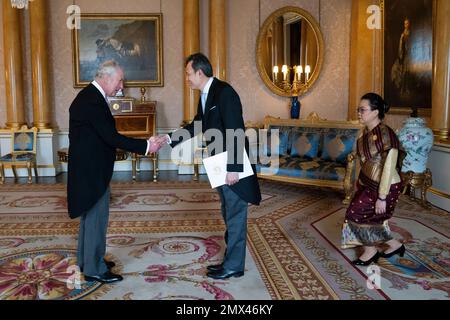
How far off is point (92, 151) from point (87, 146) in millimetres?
49

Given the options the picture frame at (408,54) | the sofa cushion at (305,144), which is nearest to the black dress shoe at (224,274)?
the sofa cushion at (305,144)

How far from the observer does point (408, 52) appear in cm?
695

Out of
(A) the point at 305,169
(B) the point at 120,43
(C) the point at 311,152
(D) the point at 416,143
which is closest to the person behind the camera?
(D) the point at 416,143

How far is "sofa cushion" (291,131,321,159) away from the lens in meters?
6.86

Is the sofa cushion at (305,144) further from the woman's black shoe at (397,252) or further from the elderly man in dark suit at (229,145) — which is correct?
the elderly man in dark suit at (229,145)

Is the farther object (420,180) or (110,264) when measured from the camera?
(420,180)

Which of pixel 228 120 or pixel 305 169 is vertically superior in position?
pixel 228 120

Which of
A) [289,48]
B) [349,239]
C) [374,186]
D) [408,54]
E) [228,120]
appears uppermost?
[289,48]

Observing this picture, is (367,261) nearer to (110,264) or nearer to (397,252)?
(397,252)

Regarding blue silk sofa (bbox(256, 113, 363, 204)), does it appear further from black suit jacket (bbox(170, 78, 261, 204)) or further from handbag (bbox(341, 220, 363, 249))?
black suit jacket (bbox(170, 78, 261, 204))

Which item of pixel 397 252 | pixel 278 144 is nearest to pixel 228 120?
pixel 397 252

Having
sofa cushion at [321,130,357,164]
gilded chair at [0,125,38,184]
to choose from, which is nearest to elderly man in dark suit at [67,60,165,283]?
sofa cushion at [321,130,357,164]

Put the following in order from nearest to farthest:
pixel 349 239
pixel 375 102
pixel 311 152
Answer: pixel 375 102
pixel 349 239
pixel 311 152

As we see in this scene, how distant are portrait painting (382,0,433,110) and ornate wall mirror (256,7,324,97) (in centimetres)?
150
